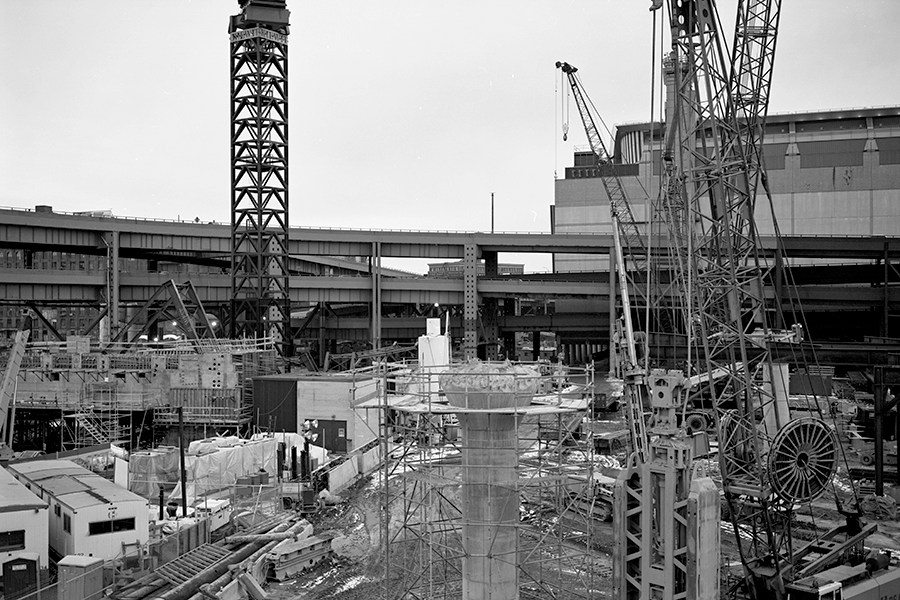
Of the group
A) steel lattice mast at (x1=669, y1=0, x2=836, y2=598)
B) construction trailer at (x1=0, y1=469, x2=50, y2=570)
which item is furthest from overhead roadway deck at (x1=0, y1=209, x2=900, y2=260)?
construction trailer at (x1=0, y1=469, x2=50, y2=570)

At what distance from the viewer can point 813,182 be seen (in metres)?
A: 75.6

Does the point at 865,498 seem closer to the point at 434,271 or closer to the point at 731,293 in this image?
the point at 731,293

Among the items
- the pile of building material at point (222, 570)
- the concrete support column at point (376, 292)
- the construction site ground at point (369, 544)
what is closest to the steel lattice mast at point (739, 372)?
the construction site ground at point (369, 544)

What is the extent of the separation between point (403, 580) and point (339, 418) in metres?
17.3

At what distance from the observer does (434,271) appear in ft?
366

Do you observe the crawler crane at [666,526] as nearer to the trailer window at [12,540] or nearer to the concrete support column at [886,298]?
the trailer window at [12,540]

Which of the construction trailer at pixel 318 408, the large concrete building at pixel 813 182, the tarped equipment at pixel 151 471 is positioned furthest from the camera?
the large concrete building at pixel 813 182

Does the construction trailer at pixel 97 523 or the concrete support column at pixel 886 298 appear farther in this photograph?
the concrete support column at pixel 886 298

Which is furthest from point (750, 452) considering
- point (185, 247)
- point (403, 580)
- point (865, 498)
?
point (185, 247)

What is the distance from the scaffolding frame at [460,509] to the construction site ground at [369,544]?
0.64 feet

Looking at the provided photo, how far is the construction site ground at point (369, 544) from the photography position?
67.9 ft

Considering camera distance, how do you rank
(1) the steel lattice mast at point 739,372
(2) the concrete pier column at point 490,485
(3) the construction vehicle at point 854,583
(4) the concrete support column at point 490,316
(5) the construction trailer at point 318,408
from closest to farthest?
(2) the concrete pier column at point 490,485, (3) the construction vehicle at point 854,583, (1) the steel lattice mast at point 739,372, (5) the construction trailer at point 318,408, (4) the concrete support column at point 490,316

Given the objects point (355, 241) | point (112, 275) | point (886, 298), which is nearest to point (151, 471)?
point (112, 275)

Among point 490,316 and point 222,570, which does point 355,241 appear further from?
point 222,570
